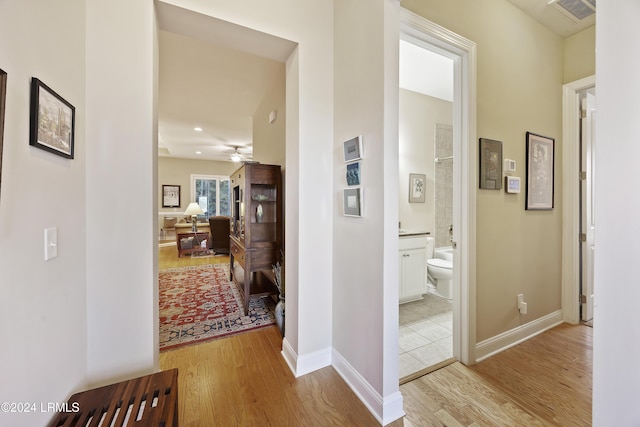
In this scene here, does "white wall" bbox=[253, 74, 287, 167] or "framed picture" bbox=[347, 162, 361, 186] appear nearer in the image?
"framed picture" bbox=[347, 162, 361, 186]

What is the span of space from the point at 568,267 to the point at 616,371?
8.88 feet

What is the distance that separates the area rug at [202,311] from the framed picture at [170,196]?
499cm

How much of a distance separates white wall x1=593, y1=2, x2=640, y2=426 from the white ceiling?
5.77 ft

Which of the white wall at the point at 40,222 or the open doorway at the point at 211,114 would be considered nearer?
the white wall at the point at 40,222

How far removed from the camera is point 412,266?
125 inches

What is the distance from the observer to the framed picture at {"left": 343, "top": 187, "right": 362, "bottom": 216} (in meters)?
1.61

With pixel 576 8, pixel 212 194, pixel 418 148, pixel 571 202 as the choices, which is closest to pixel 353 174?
pixel 418 148

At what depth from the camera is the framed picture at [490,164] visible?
79.0 inches


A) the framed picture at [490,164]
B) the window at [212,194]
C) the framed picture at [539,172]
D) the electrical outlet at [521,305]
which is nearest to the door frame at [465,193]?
the framed picture at [490,164]

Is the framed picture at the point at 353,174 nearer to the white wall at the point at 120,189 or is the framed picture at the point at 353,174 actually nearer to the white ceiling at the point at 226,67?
the white ceiling at the point at 226,67

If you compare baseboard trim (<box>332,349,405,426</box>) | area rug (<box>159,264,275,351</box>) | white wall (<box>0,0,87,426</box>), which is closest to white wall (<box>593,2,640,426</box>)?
baseboard trim (<box>332,349,405,426</box>)

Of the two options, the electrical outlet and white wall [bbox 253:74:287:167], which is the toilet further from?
white wall [bbox 253:74:287:167]

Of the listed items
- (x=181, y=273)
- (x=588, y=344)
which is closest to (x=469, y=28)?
(x=588, y=344)

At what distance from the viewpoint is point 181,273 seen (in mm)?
4477
